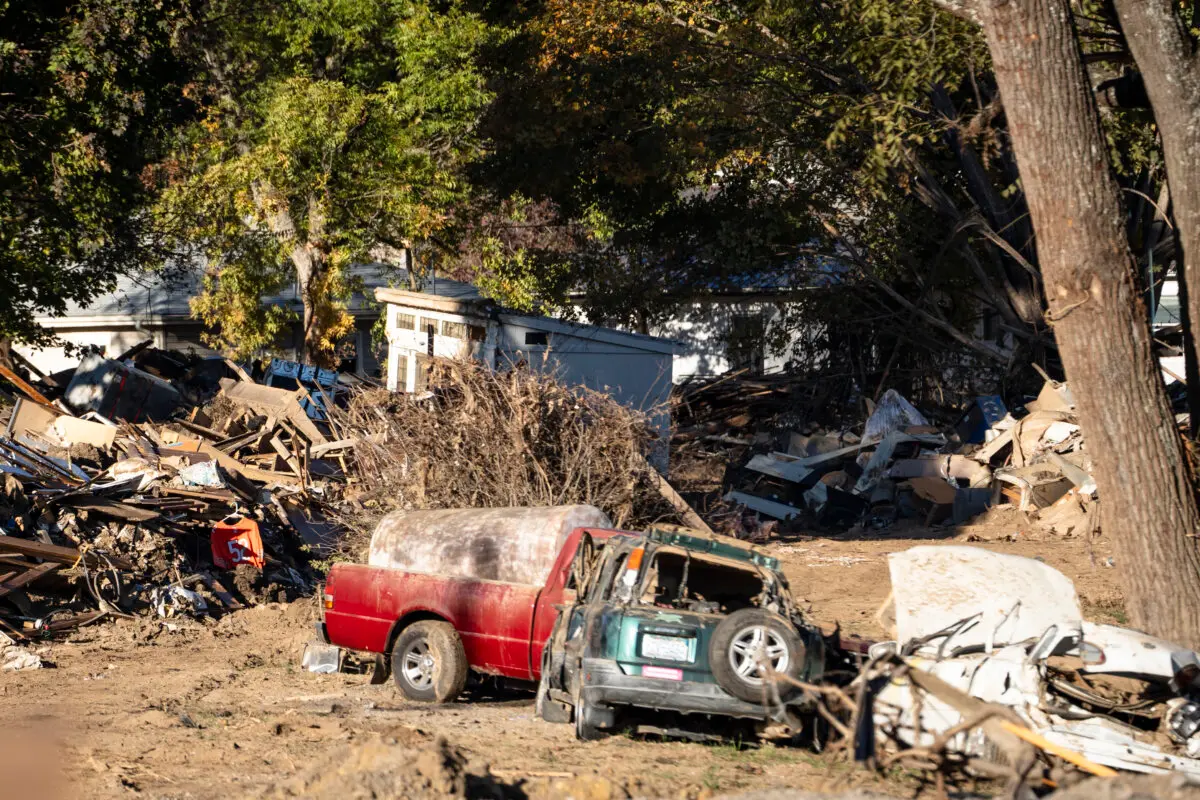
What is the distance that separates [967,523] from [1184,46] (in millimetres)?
10936

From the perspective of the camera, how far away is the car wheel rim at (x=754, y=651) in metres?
7.44

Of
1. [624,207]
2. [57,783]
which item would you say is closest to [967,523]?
[624,207]

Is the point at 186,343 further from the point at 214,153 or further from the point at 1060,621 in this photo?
the point at 1060,621

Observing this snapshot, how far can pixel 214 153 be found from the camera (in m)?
29.0

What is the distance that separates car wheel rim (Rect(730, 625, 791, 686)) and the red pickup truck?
5.60 ft

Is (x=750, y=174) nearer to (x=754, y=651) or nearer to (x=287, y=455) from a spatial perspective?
(x=287, y=455)

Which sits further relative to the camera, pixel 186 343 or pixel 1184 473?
pixel 186 343

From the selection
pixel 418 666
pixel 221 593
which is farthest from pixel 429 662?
pixel 221 593

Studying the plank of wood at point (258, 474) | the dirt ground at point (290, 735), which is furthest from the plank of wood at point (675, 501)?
the plank of wood at point (258, 474)

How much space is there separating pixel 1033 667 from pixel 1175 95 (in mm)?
4938

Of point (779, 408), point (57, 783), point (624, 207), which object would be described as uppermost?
point (624, 207)

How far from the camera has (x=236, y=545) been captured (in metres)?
15.2

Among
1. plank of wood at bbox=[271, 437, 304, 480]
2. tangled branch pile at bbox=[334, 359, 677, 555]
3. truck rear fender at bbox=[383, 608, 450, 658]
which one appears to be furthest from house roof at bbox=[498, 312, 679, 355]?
truck rear fender at bbox=[383, 608, 450, 658]

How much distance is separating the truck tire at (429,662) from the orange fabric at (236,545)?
5689 millimetres
